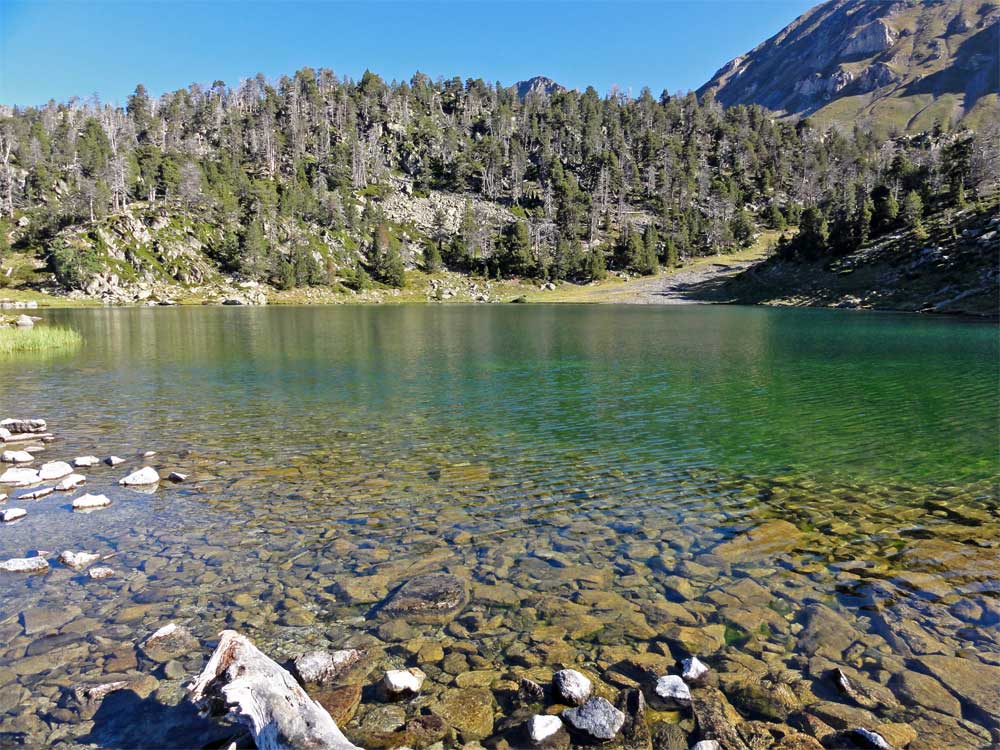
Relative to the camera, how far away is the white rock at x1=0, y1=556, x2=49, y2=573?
11320 mm

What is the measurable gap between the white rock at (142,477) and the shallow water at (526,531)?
582 millimetres

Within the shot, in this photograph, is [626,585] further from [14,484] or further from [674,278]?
[674,278]

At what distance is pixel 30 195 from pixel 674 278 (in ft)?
627

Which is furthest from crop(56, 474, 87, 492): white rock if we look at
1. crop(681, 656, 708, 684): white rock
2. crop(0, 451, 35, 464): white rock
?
crop(681, 656, 708, 684): white rock

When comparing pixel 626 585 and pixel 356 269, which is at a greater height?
pixel 356 269

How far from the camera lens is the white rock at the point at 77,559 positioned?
11.7m

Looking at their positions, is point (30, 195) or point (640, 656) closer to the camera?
point (640, 656)

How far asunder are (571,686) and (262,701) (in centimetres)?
398

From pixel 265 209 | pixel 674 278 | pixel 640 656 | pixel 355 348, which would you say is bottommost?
pixel 640 656

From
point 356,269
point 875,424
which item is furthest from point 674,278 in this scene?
point 875,424

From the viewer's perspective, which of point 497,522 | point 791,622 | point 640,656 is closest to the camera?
point 640,656

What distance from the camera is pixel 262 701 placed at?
267 inches

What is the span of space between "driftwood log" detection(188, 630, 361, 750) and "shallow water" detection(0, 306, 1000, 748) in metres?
0.67

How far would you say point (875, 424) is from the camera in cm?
2406
